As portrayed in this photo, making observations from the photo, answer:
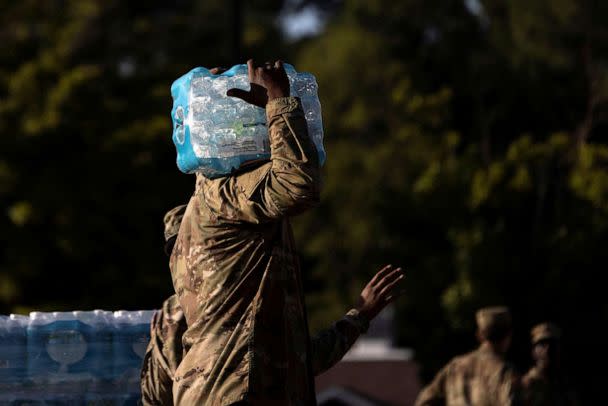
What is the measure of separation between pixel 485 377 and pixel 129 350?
4400 mm

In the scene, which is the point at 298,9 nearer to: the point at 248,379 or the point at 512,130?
the point at 512,130

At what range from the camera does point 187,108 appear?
15.0 ft

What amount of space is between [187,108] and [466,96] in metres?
16.1

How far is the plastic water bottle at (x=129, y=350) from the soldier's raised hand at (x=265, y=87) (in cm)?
130

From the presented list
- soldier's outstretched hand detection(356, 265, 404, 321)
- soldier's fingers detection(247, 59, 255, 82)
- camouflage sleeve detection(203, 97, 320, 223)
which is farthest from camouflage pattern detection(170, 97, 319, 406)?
soldier's outstretched hand detection(356, 265, 404, 321)

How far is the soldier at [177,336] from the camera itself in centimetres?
456

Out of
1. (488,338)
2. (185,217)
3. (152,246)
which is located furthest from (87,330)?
(152,246)

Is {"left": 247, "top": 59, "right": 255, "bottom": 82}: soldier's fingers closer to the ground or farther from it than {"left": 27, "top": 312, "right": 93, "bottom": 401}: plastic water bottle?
farther from it

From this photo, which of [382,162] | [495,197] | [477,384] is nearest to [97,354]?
[477,384]

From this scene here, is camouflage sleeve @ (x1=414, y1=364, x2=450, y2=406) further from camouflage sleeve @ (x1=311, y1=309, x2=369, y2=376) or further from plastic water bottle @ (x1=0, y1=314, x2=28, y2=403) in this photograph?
plastic water bottle @ (x1=0, y1=314, x2=28, y2=403)

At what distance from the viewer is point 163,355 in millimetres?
4598

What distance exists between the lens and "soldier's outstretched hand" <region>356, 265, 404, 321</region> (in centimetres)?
495

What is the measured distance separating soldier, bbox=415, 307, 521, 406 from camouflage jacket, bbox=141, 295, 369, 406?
432cm

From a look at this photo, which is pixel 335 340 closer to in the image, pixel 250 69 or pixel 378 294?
pixel 378 294
